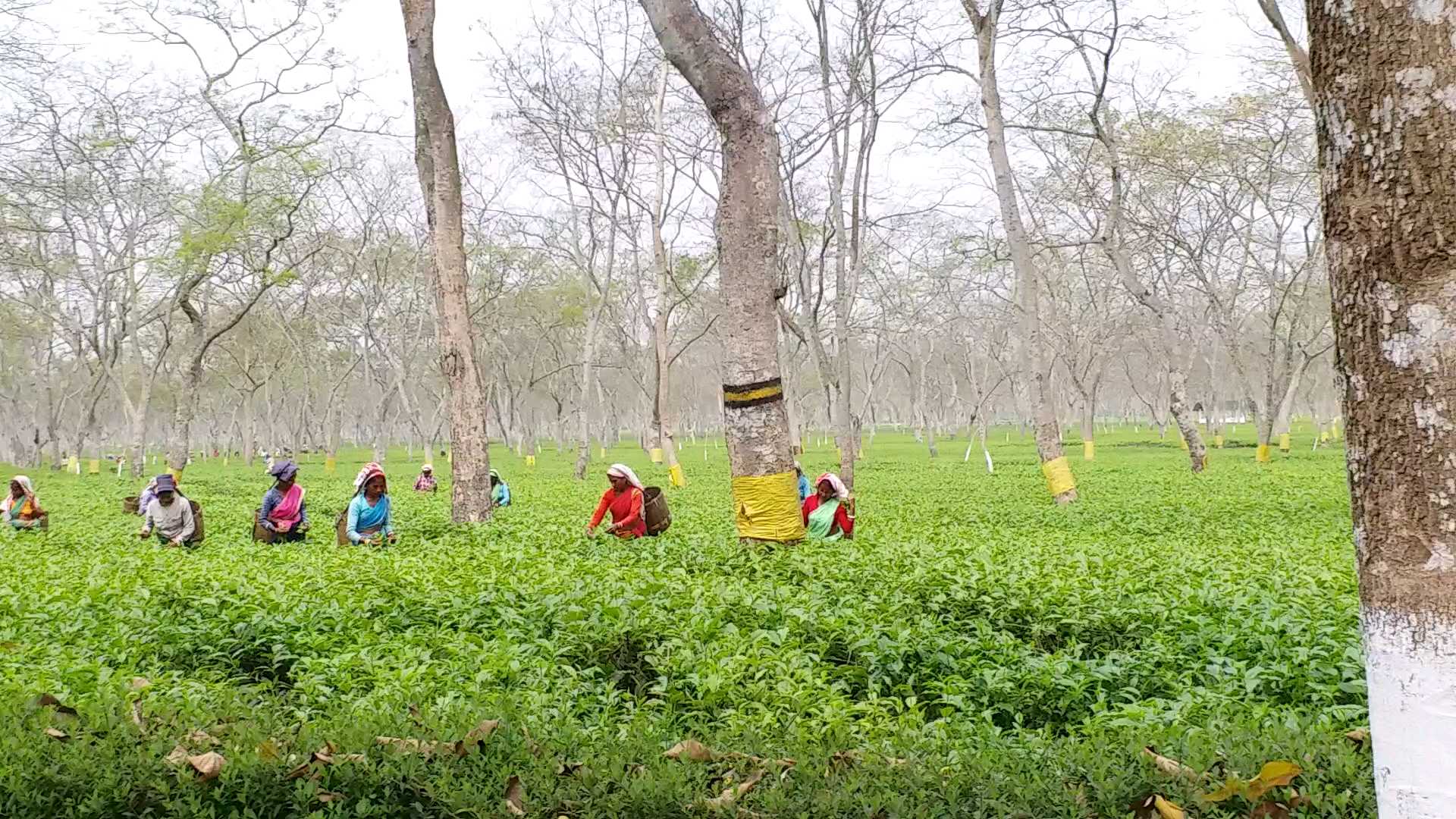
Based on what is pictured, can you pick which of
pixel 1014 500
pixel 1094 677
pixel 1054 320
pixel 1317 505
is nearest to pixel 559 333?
pixel 1054 320

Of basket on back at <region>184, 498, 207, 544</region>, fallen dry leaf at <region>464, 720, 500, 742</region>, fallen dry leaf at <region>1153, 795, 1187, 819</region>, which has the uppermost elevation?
basket on back at <region>184, 498, 207, 544</region>

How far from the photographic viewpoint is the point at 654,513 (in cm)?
978

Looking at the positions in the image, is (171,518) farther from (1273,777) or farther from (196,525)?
(1273,777)

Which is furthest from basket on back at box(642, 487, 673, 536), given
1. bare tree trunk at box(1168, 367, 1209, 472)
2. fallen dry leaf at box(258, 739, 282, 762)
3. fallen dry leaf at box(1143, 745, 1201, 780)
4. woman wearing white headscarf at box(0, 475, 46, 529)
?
bare tree trunk at box(1168, 367, 1209, 472)

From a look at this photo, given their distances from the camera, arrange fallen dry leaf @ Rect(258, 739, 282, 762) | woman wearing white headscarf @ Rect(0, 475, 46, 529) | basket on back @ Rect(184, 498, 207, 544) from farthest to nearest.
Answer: woman wearing white headscarf @ Rect(0, 475, 46, 529) → basket on back @ Rect(184, 498, 207, 544) → fallen dry leaf @ Rect(258, 739, 282, 762)

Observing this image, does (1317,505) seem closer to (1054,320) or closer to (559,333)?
(1054,320)

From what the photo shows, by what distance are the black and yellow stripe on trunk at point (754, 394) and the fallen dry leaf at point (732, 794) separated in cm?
449

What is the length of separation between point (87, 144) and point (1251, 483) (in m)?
26.7

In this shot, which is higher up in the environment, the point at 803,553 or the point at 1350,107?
the point at 1350,107

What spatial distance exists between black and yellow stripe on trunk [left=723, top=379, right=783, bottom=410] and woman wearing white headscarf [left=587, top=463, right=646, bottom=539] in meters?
2.37

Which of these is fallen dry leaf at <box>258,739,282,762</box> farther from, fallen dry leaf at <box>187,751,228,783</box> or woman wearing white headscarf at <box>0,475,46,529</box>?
woman wearing white headscarf at <box>0,475,46,529</box>

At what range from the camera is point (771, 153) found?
7715 millimetres

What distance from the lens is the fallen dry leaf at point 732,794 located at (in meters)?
2.83

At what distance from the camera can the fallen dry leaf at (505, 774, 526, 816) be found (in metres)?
2.88
